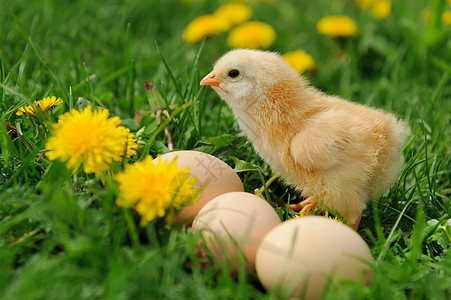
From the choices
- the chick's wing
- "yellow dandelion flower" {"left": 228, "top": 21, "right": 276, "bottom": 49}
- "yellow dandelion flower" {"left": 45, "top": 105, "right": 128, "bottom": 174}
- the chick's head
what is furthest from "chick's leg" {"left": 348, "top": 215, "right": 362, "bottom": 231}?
"yellow dandelion flower" {"left": 228, "top": 21, "right": 276, "bottom": 49}

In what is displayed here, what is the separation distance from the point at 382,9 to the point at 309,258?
10.3ft

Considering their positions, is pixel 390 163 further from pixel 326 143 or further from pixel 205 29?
pixel 205 29

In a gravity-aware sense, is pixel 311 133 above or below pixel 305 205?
above

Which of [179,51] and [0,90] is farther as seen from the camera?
[179,51]

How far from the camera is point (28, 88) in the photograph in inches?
101

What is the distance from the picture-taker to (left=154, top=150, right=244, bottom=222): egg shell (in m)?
1.86

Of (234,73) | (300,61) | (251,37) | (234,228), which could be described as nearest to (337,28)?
(300,61)

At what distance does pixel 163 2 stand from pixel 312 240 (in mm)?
3485

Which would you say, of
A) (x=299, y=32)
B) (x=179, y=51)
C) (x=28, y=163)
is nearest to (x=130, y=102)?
(x=28, y=163)

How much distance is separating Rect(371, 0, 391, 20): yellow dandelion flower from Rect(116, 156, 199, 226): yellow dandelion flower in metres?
2.96

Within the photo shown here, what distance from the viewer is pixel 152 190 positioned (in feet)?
5.43

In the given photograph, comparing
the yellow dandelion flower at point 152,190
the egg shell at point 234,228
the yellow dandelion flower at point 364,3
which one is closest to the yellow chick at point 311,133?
the egg shell at point 234,228

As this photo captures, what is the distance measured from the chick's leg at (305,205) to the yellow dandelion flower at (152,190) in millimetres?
593

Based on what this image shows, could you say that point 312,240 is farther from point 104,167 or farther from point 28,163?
point 28,163
